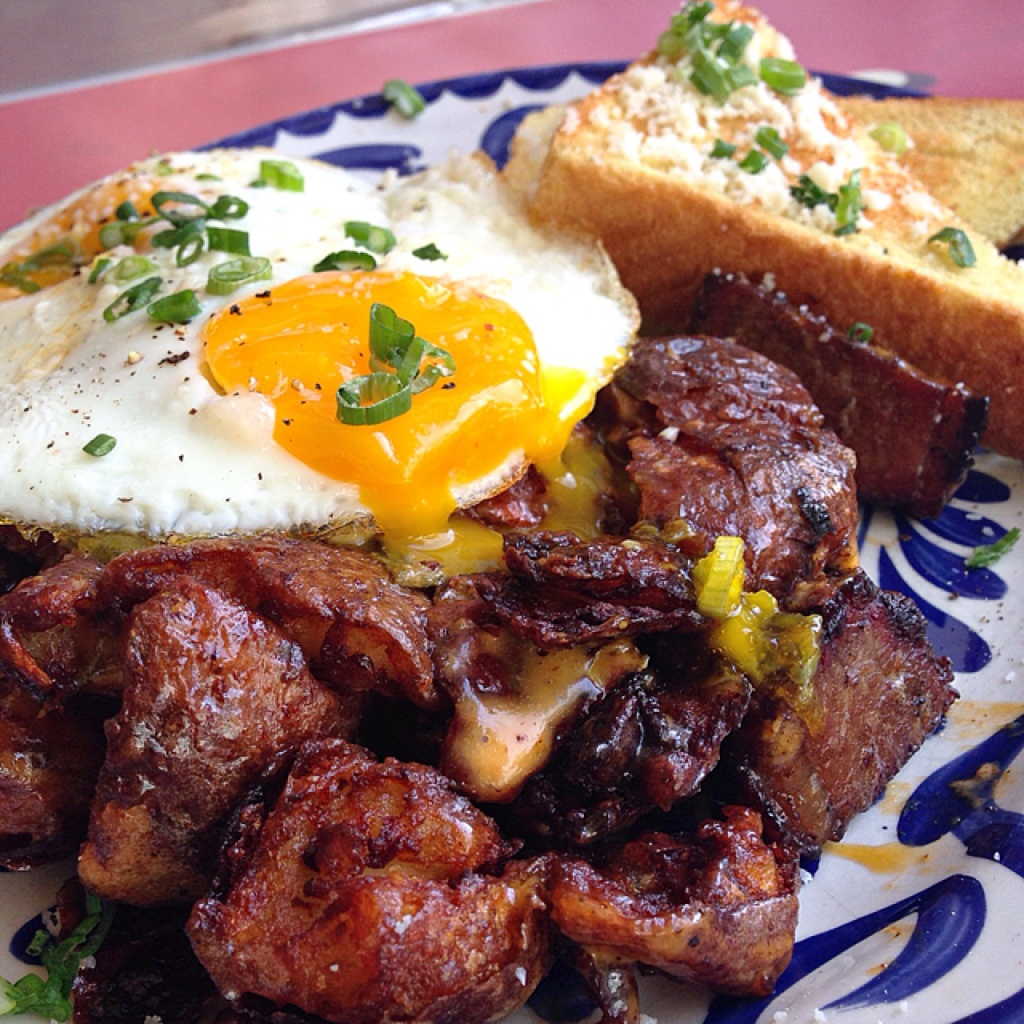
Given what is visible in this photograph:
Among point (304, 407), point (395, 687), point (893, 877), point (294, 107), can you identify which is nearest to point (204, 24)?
point (294, 107)

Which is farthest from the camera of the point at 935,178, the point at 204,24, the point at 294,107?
the point at 204,24

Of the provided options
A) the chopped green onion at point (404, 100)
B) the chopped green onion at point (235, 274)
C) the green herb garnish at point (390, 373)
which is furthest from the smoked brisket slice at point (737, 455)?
the chopped green onion at point (404, 100)

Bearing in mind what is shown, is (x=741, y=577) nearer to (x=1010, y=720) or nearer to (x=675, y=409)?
(x=675, y=409)

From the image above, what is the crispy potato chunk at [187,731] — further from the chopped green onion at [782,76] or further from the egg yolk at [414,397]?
the chopped green onion at [782,76]

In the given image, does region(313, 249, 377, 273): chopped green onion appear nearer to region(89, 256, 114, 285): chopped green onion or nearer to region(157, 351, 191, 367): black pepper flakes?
region(157, 351, 191, 367): black pepper flakes

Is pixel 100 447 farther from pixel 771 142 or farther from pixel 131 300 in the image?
pixel 771 142

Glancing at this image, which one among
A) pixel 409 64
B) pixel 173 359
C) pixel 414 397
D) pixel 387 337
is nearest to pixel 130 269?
pixel 173 359

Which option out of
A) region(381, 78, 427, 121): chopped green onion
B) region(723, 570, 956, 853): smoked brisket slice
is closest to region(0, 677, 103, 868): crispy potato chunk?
region(723, 570, 956, 853): smoked brisket slice
